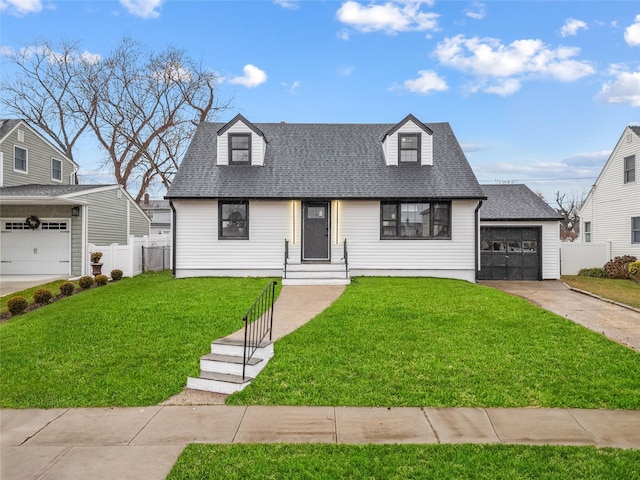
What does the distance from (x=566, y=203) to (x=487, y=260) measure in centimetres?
4321

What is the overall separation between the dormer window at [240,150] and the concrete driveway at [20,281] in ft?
27.1

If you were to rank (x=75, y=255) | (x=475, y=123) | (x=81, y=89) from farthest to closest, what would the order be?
(x=81, y=89)
(x=475, y=123)
(x=75, y=255)

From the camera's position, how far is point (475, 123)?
58.7ft

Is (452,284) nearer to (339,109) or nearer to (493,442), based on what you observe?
(493,442)

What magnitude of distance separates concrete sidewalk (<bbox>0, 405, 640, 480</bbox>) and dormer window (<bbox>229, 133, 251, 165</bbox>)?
1175cm

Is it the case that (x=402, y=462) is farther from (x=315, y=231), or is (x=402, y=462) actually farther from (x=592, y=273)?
(x=592, y=273)

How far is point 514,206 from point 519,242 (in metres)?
1.57

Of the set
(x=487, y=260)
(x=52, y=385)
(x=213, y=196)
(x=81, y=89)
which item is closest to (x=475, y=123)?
(x=487, y=260)

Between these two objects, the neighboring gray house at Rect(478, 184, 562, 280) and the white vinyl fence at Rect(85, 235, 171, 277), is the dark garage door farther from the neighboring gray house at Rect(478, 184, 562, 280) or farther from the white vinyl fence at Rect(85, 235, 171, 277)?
the white vinyl fence at Rect(85, 235, 171, 277)

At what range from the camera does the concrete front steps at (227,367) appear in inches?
201

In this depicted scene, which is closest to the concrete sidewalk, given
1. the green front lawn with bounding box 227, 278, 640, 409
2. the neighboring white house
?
the green front lawn with bounding box 227, 278, 640, 409

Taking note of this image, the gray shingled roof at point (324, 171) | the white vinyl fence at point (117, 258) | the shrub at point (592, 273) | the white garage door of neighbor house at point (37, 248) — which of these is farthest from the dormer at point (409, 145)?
the white garage door of neighbor house at point (37, 248)

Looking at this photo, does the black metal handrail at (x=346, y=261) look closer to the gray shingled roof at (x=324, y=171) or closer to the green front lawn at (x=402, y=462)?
the gray shingled roof at (x=324, y=171)

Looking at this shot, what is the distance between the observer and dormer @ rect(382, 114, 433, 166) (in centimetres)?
1505
